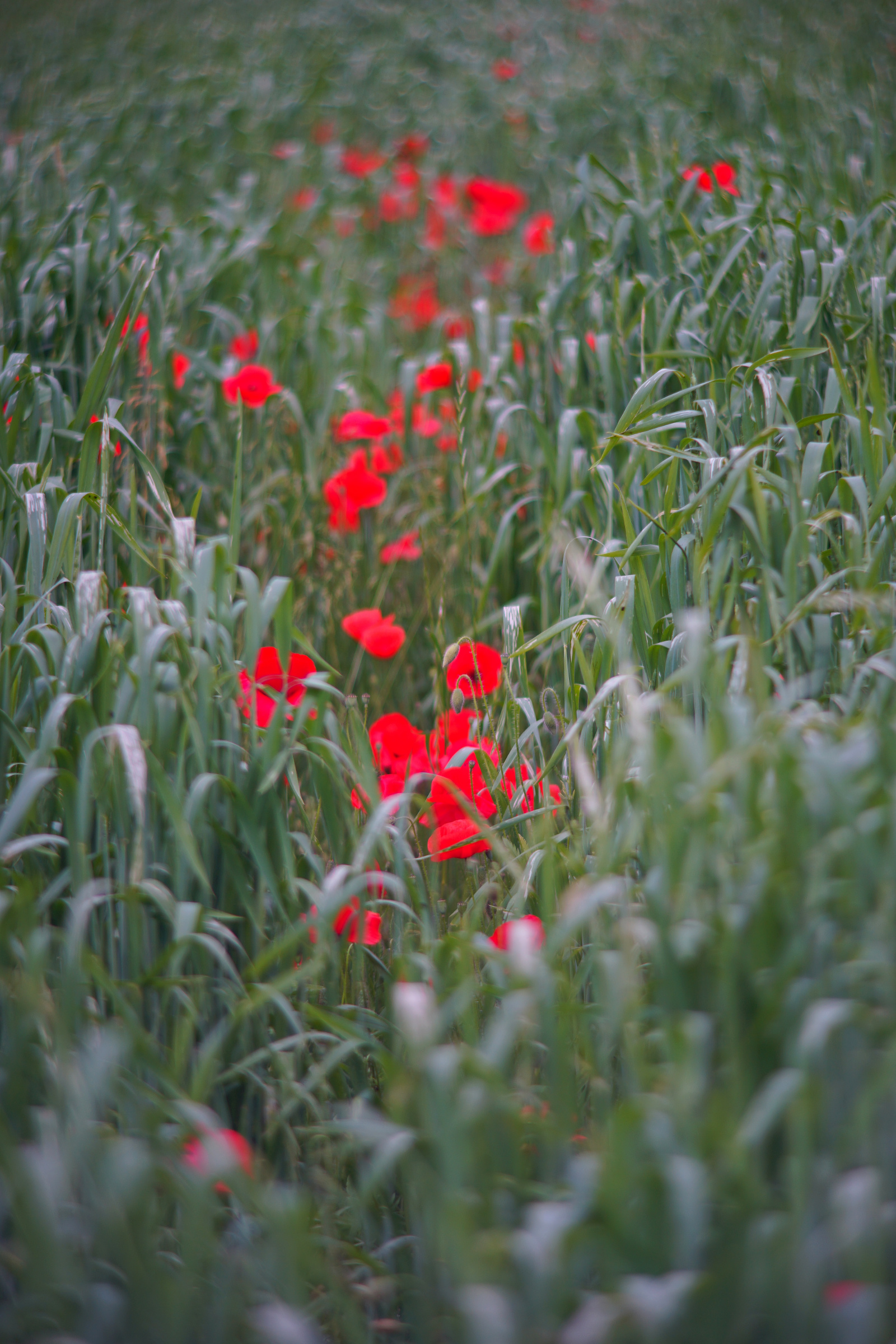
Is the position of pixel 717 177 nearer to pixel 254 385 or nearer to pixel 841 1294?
pixel 254 385

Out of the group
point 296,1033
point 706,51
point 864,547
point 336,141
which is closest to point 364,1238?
point 296,1033

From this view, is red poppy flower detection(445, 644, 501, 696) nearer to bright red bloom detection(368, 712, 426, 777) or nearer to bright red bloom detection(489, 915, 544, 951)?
bright red bloom detection(368, 712, 426, 777)

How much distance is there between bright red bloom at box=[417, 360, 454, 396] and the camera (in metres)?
2.37

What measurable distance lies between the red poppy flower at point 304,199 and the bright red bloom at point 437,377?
233 centimetres

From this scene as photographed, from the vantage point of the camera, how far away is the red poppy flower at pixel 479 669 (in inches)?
65.2

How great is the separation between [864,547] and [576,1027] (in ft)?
2.89

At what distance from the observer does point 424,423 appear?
8.54 feet

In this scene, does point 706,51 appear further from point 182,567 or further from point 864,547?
point 182,567

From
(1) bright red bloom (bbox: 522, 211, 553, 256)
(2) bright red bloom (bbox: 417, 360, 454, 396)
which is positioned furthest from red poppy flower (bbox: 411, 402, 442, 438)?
(1) bright red bloom (bbox: 522, 211, 553, 256)

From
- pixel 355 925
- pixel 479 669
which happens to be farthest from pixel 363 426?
pixel 355 925

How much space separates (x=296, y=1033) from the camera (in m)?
1.25

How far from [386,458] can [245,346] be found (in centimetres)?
61

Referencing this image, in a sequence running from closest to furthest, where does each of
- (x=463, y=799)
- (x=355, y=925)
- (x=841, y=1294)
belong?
(x=841, y=1294), (x=463, y=799), (x=355, y=925)

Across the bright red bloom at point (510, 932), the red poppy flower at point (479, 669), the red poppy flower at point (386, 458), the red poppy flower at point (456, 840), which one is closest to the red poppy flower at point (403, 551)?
the red poppy flower at point (386, 458)
